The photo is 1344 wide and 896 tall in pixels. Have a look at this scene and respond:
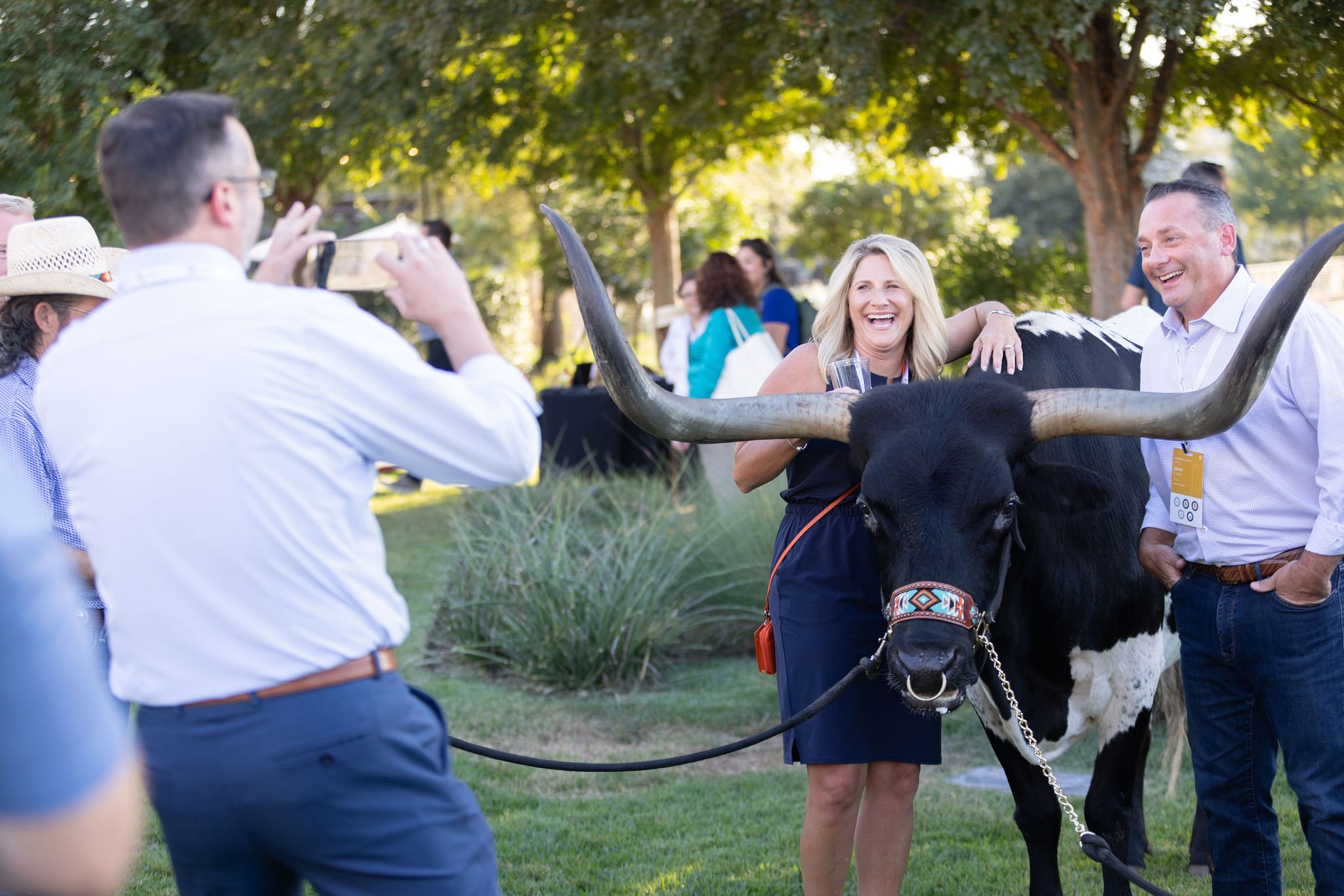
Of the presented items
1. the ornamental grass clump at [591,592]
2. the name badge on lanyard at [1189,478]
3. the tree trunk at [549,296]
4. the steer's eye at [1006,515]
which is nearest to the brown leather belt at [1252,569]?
the name badge on lanyard at [1189,478]

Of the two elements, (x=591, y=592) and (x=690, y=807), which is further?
(x=591, y=592)

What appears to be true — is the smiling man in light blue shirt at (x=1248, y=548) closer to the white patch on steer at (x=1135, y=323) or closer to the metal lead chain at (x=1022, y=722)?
the metal lead chain at (x=1022, y=722)

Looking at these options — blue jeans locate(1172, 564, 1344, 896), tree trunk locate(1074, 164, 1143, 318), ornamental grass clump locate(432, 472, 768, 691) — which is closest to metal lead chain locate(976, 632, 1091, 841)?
blue jeans locate(1172, 564, 1344, 896)

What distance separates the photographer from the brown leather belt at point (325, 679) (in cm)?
188

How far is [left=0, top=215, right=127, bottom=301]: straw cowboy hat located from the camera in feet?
11.0

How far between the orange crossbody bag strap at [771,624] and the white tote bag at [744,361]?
4.77 meters

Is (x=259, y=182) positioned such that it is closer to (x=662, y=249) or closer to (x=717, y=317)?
(x=717, y=317)

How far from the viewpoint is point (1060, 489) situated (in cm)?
356

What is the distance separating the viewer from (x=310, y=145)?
512 inches

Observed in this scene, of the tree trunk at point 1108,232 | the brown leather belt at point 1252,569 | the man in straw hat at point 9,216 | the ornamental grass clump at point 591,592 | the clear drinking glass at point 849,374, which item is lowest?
the ornamental grass clump at point 591,592

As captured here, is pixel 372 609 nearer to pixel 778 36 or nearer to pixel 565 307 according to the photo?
pixel 778 36

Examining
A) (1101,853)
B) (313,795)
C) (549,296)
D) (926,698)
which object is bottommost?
(1101,853)

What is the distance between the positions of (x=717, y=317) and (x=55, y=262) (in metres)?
5.89

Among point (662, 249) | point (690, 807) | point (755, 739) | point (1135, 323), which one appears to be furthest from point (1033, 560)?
point (662, 249)
